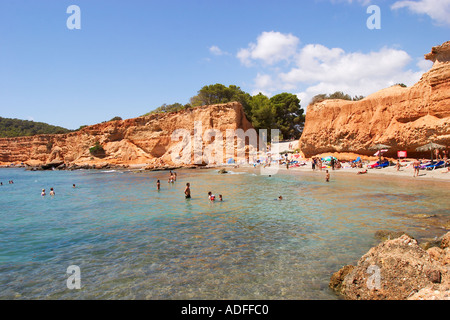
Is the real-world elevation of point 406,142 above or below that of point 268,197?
above

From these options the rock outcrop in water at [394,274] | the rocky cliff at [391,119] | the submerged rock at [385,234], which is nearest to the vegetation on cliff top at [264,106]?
the rocky cliff at [391,119]

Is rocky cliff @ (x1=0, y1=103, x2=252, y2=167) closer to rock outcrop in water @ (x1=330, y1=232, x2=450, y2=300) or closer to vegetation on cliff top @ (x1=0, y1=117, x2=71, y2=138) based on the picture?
vegetation on cliff top @ (x1=0, y1=117, x2=71, y2=138)

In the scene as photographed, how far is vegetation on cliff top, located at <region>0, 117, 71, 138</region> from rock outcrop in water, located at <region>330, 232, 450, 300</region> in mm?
94367

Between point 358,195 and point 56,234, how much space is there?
47.5ft

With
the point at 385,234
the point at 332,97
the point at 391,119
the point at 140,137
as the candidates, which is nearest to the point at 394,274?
the point at 385,234

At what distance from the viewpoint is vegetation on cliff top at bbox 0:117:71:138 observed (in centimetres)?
8074

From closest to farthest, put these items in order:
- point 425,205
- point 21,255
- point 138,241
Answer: point 21,255 → point 138,241 → point 425,205

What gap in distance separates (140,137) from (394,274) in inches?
1974

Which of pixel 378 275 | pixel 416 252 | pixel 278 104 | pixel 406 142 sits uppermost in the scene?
pixel 278 104

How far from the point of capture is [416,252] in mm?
4914

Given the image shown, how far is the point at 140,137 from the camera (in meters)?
50.9
